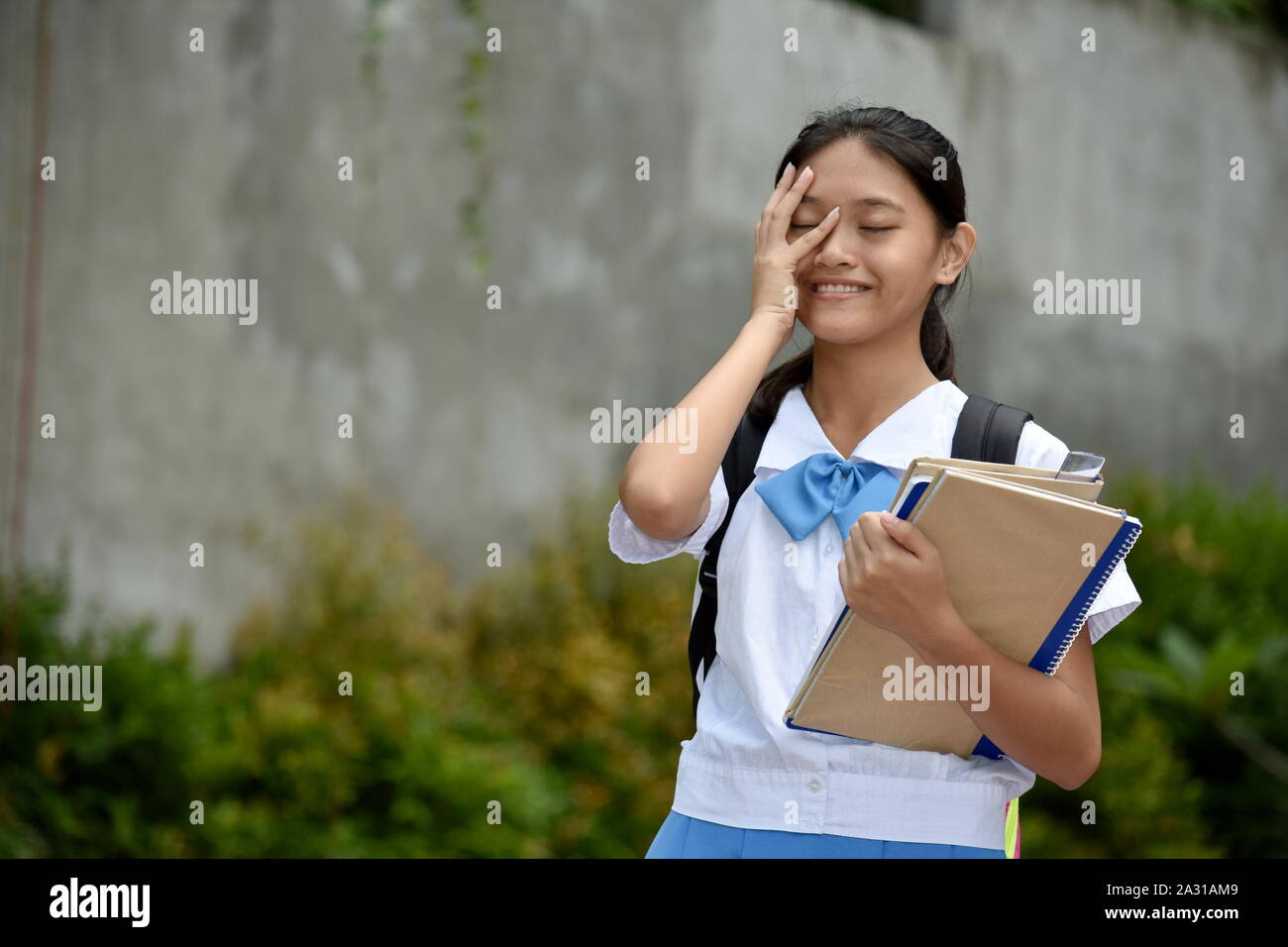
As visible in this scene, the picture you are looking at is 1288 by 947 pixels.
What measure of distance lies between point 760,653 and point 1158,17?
746 centimetres

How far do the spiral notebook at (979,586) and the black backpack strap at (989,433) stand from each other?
0.15 m

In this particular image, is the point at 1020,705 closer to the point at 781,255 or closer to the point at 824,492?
the point at 824,492

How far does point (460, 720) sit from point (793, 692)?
3.57m

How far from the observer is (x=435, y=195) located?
5.75m

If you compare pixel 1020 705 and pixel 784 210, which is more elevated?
pixel 784 210

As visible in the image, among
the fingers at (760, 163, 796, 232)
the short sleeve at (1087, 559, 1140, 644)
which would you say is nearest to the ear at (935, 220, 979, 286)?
the fingers at (760, 163, 796, 232)

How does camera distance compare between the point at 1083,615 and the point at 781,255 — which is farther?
the point at 781,255

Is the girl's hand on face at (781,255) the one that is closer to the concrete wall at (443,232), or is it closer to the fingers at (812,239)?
the fingers at (812,239)

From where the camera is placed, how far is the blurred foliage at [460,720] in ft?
14.8

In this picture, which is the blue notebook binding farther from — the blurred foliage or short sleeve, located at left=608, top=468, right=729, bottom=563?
the blurred foliage

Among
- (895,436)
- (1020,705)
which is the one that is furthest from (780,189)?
(1020,705)

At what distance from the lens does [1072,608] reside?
5.46ft

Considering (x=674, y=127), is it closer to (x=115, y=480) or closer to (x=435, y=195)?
(x=435, y=195)

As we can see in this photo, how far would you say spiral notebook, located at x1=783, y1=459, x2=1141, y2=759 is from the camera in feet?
5.14
